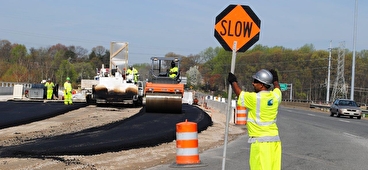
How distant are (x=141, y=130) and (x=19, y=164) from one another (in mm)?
8166

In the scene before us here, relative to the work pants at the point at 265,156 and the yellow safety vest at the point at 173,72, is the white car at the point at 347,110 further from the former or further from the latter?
the work pants at the point at 265,156

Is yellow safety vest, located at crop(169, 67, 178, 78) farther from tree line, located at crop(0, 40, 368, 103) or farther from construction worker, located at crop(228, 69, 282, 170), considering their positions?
tree line, located at crop(0, 40, 368, 103)

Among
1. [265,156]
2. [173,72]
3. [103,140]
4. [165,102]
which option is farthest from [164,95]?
[265,156]

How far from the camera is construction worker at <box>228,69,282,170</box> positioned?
22.3 ft

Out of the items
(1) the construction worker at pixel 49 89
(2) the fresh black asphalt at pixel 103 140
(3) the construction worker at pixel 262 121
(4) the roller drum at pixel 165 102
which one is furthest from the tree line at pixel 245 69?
(3) the construction worker at pixel 262 121

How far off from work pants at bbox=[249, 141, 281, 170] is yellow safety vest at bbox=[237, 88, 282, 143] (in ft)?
0.23

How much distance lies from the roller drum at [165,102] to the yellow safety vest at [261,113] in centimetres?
1997

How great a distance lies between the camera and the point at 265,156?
22.1 ft

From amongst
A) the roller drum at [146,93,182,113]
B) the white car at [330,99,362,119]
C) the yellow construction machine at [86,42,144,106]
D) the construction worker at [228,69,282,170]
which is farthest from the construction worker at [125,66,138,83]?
the construction worker at [228,69,282,170]

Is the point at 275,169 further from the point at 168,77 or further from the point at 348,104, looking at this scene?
the point at 348,104

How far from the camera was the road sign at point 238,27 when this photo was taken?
378 inches

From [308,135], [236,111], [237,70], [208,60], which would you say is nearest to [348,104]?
[236,111]

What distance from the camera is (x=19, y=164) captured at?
1093cm

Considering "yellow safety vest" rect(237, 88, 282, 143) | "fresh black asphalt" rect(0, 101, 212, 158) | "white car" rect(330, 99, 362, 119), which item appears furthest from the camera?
"white car" rect(330, 99, 362, 119)
